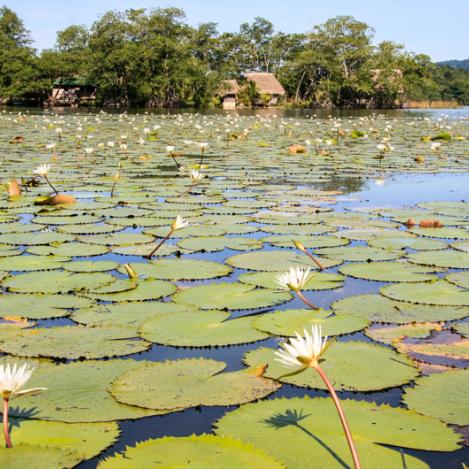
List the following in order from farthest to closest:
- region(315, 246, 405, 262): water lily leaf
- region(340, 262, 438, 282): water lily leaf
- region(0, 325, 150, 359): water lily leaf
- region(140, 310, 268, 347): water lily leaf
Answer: region(315, 246, 405, 262): water lily leaf
region(340, 262, 438, 282): water lily leaf
region(140, 310, 268, 347): water lily leaf
region(0, 325, 150, 359): water lily leaf

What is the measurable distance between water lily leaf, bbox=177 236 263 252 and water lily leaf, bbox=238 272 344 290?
50cm

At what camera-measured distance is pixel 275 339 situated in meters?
2.05

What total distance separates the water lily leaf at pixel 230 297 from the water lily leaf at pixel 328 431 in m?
0.82

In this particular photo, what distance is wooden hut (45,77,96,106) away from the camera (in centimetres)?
3906

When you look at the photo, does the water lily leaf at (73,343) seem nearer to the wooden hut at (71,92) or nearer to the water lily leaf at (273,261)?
the water lily leaf at (273,261)

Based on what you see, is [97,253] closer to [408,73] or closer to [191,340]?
[191,340]

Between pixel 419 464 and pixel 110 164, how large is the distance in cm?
631

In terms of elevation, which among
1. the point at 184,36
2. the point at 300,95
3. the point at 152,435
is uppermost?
the point at 184,36

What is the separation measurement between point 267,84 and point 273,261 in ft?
140

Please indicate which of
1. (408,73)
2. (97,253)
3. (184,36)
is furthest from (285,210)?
(408,73)

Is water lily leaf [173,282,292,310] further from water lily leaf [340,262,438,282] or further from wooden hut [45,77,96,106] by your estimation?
wooden hut [45,77,96,106]

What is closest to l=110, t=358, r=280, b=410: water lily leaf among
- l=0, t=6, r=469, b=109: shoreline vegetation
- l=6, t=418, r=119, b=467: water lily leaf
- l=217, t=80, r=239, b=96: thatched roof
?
l=6, t=418, r=119, b=467: water lily leaf

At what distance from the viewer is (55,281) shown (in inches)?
104

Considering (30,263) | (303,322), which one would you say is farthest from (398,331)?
(30,263)
